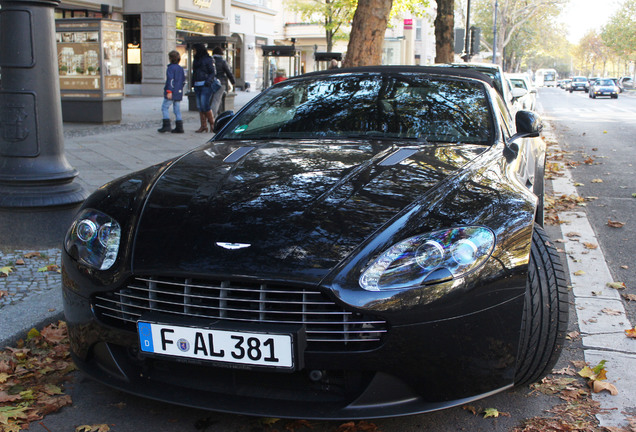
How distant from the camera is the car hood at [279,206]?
88.7 inches

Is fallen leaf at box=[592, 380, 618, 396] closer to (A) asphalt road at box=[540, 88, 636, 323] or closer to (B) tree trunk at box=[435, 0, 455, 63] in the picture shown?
(A) asphalt road at box=[540, 88, 636, 323]

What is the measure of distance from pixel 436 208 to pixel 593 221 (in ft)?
13.7

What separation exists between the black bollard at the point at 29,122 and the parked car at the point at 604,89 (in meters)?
45.6

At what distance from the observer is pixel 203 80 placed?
12.5 m

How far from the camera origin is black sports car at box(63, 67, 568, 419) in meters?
2.17

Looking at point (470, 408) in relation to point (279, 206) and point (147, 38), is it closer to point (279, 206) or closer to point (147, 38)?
point (279, 206)

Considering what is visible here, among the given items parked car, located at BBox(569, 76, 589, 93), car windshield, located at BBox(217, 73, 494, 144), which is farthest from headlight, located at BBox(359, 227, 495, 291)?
parked car, located at BBox(569, 76, 589, 93)

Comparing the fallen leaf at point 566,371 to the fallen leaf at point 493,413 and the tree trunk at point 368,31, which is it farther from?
the tree trunk at point 368,31

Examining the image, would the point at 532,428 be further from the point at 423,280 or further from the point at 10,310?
the point at 10,310

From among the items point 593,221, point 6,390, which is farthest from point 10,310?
point 593,221

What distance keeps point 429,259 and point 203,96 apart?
10.9 metres

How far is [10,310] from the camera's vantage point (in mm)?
3547

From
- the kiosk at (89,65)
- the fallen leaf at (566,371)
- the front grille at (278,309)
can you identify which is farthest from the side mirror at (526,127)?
the kiosk at (89,65)

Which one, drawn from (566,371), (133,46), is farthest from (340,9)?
(566,371)
